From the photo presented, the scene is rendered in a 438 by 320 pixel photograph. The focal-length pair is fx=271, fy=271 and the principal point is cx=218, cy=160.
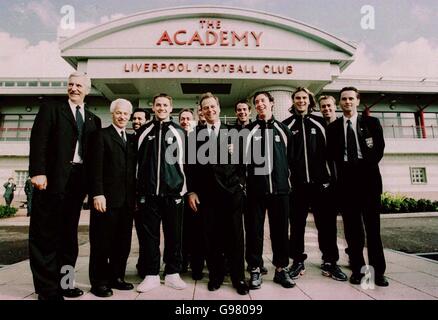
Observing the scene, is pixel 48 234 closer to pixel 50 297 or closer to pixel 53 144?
pixel 50 297

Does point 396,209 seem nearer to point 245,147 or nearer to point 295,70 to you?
point 295,70

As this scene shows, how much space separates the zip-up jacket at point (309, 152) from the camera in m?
3.47

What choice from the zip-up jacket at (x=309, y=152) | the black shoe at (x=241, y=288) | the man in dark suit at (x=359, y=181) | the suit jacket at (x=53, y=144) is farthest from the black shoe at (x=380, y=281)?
the suit jacket at (x=53, y=144)

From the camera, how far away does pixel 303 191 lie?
3.52 metres

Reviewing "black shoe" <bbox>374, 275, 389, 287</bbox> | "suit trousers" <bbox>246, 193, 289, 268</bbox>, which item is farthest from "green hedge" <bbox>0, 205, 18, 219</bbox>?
"black shoe" <bbox>374, 275, 389, 287</bbox>

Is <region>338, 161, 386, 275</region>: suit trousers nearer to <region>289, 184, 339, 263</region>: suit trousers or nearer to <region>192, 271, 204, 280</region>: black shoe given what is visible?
<region>289, 184, 339, 263</region>: suit trousers

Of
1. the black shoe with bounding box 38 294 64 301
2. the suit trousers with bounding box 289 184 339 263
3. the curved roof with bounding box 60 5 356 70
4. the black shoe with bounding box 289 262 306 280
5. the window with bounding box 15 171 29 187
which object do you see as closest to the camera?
the black shoe with bounding box 38 294 64 301

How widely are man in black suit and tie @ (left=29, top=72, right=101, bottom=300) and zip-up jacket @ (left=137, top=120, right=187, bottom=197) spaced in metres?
0.63

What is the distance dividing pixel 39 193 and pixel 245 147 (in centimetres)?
225

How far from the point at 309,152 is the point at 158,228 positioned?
83.5 inches

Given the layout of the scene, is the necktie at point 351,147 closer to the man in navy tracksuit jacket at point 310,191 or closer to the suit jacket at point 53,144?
the man in navy tracksuit jacket at point 310,191

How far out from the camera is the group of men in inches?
113

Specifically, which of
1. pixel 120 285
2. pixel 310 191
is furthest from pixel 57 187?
pixel 310 191

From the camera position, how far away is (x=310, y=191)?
354 centimetres
